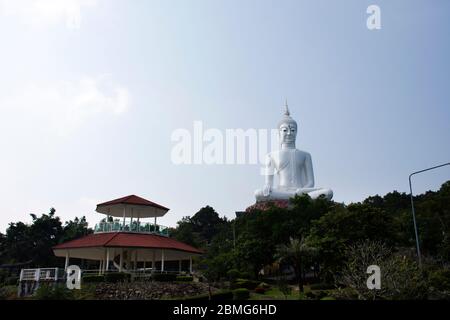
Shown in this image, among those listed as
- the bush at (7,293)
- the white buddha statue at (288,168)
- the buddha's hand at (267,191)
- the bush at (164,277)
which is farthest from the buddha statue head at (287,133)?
the bush at (7,293)

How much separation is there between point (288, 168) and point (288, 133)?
3.81 m

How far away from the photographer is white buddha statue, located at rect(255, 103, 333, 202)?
42688 millimetres

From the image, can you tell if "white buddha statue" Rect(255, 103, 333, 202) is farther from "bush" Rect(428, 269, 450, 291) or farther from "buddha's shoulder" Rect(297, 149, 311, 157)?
"bush" Rect(428, 269, 450, 291)

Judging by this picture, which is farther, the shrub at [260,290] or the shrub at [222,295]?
the shrub at [260,290]

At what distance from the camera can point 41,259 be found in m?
43.7

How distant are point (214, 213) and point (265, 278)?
5028 cm

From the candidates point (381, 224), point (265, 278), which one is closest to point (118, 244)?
point (265, 278)

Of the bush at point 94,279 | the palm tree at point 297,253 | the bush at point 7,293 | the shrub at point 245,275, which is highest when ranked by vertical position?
the palm tree at point 297,253

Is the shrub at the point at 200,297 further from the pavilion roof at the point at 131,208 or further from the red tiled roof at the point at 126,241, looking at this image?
the pavilion roof at the point at 131,208

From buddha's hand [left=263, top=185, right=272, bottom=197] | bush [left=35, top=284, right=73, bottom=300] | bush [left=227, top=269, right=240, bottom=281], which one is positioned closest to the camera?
bush [left=35, top=284, right=73, bottom=300]

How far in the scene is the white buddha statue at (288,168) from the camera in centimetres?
4269

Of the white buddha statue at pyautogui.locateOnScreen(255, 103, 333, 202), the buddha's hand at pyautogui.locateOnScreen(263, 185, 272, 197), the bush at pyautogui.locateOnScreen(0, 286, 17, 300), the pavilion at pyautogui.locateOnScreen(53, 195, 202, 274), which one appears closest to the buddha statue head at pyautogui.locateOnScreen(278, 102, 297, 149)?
the white buddha statue at pyautogui.locateOnScreen(255, 103, 333, 202)

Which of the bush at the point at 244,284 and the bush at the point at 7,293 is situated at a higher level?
the bush at the point at 244,284
